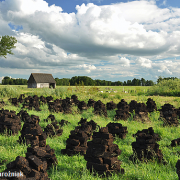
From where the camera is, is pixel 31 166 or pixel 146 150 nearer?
pixel 31 166

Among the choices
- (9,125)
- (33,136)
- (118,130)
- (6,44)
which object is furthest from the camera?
(6,44)

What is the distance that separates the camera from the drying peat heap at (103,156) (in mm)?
3150

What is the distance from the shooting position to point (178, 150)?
453 centimetres

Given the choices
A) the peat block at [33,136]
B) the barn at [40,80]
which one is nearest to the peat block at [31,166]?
the peat block at [33,136]

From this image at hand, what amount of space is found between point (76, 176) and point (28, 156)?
926 mm

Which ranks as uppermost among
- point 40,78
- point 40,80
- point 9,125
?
point 40,78

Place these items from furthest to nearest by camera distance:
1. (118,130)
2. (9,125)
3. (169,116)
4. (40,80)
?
(40,80), (169,116), (9,125), (118,130)

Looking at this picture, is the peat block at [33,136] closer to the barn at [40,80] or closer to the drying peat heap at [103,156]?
the drying peat heap at [103,156]

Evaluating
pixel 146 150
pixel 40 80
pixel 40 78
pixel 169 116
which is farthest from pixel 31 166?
pixel 40 78

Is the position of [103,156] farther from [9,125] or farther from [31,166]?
[9,125]

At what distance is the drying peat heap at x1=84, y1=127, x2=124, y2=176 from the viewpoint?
3.15 metres

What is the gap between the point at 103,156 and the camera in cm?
321

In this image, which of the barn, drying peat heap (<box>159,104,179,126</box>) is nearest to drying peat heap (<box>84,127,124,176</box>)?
drying peat heap (<box>159,104,179,126</box>)

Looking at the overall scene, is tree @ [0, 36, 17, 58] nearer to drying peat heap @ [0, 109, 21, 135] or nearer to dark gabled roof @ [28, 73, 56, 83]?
dark gabled roof @ [28, 73, 56, 83]
